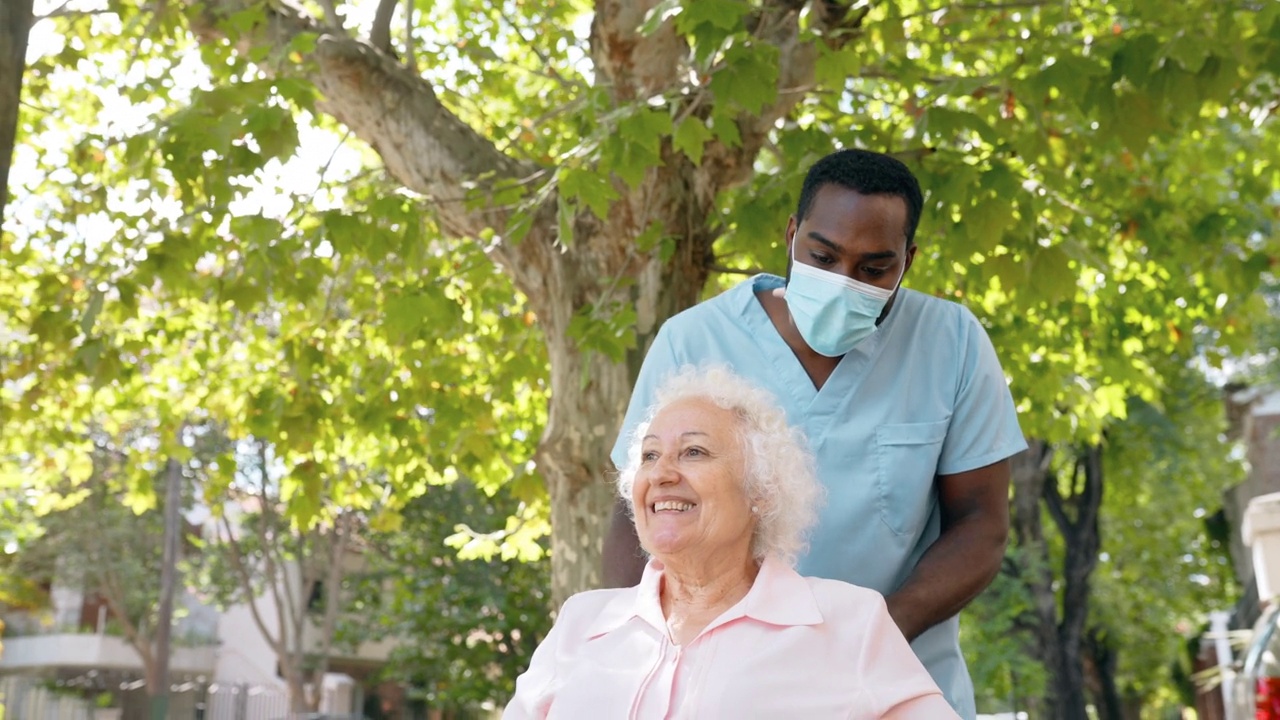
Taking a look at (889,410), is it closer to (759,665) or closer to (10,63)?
(759,665)

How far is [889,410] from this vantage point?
2787mm

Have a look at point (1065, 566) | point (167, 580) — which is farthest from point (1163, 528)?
point (167, 580)

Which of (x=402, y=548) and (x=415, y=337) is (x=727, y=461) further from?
(x=402, y=548)

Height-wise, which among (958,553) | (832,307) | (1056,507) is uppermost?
(1056,507)

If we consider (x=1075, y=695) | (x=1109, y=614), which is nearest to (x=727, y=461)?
(x=1075, y=695)

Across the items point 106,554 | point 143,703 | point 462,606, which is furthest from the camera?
Answer: point 143,703

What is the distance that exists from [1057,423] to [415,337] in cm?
458

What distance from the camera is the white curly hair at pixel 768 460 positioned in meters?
2.64

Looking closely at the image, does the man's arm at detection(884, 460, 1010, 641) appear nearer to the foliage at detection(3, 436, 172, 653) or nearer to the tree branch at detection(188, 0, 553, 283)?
the tree branch at detection(188, 0, 553, 283)

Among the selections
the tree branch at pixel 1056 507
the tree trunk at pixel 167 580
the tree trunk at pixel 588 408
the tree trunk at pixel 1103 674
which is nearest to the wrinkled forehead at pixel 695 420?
the tree trunk at pixel 588 408

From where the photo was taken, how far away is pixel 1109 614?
2517cm

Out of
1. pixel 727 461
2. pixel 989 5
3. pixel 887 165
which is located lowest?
pixel 727 461

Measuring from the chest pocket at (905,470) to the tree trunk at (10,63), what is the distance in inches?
79.2

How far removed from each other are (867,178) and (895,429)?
50 cm
